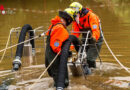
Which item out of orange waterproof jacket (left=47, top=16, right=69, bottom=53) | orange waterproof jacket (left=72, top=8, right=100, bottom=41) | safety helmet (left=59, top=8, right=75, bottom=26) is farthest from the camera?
orange waterproof jacket (left=72, top=8, right=100, bottom=41)

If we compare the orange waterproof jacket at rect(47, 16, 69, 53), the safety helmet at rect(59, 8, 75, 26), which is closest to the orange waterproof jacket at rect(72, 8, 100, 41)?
the safety helmet at rect(59, 8, 75, 26)

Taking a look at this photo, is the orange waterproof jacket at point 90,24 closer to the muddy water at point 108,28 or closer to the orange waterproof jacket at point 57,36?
the muddy water at point 108,28

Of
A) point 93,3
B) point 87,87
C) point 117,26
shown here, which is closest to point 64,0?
point 93,3

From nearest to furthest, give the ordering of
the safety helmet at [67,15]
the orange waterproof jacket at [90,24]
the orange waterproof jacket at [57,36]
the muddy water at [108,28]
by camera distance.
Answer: the orange waterproof jacket at [57,36] → the safety helmet at [67,15] → the orange waterproof jacket at [90,24] → the muddy water at [108,28]

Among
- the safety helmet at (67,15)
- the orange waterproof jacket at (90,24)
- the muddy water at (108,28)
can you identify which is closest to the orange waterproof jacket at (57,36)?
the safety helmet at (67,15)

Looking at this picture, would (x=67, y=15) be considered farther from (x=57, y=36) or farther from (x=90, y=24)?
(x=90, y=24)

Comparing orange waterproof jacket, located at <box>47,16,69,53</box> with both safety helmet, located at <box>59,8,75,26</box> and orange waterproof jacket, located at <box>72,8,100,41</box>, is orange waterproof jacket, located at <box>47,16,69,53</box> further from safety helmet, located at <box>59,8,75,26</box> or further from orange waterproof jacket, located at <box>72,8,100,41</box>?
orange waterproof jacket, located at <box>72,8,100,41</box>

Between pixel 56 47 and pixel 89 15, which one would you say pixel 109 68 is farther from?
pixel 56 47

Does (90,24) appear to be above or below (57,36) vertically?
above

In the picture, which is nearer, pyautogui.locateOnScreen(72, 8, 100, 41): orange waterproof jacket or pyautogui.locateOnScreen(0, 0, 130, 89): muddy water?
pyautogui.locateOnScreen(72, 8, 100, 41): orange waterproof jacket

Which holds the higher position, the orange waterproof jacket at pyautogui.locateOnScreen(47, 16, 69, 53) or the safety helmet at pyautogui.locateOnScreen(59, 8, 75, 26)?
the safety helmet at pyautogui.locateOnScreen(59, 8, 75, 26)

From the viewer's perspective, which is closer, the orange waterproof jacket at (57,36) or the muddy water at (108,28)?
the orange waterproof jacket at (57,36)

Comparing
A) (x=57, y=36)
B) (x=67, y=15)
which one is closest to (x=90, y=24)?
(x=67, y=15)

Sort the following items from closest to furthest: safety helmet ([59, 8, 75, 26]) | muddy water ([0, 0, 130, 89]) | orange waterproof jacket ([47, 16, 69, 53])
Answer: orange waterproof jacket ([47, 16, 69, 53]) → safety helmet ([59, 8, 75, 26]) → muddy water ([0, 0, 130, 89])
